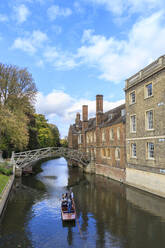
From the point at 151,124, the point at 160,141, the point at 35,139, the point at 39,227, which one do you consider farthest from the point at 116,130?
the point at 35,139

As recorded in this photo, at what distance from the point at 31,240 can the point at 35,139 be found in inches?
1283

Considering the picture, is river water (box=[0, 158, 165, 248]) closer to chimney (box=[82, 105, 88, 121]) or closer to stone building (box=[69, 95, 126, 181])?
stone building (box=[69, 95, 126, 181])

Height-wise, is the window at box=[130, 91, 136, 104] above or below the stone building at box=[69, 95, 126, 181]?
above

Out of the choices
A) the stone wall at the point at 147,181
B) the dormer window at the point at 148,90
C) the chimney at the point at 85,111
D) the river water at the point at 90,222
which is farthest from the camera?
the chimney at the point at 85,111

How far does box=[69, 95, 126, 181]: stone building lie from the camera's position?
25.2 meters

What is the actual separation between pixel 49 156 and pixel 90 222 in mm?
19879

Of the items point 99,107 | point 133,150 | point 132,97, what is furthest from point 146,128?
point 99,107

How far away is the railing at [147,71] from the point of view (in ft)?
56.9

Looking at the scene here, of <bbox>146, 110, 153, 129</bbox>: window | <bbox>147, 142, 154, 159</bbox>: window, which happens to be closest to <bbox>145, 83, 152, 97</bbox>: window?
<bbox>146, 110, 153, 129</bbox>: window

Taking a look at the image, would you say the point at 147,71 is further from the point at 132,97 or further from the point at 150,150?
the point at 150,150

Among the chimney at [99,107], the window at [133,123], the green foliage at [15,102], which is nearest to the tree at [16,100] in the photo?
the green foliage at [15,102]

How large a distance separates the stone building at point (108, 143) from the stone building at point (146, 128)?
2062 mm

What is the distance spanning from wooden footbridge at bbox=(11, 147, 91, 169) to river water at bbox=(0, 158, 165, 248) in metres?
11.3

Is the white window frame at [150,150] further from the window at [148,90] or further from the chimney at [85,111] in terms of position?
the chimney at [85,111]
